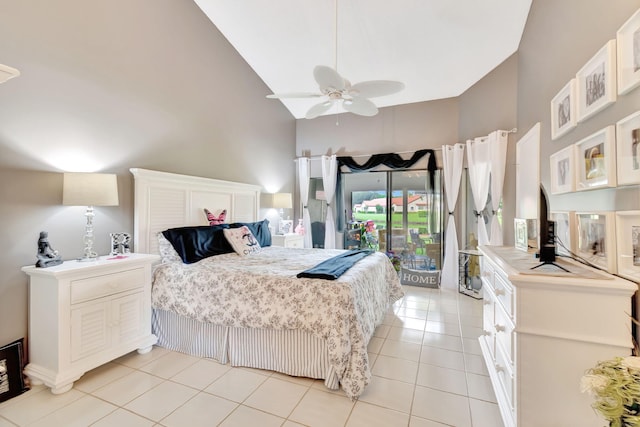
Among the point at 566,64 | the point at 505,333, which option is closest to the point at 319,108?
the point at 566,64

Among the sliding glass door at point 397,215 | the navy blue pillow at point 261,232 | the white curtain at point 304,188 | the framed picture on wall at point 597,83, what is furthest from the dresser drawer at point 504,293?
the white curtain at point 304,188

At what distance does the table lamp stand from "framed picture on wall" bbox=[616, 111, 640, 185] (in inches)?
126

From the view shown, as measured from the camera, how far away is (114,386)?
1993mm

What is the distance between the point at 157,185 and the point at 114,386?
6.00ft

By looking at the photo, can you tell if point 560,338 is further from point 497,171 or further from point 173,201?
point 173,201

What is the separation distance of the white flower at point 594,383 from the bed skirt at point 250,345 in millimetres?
1418

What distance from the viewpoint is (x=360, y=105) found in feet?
9.34

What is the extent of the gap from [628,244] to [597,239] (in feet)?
0.73

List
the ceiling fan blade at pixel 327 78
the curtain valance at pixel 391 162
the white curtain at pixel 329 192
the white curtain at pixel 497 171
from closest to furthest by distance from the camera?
the ceiling fan blade at pixel 327 78 < the white curtain at pixel 497 171 < the curtain valance at pixel 391 162 < the white curtain at pixel 329 192

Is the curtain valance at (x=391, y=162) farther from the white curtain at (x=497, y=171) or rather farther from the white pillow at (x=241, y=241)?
the white pillow at (x=241, y=241)

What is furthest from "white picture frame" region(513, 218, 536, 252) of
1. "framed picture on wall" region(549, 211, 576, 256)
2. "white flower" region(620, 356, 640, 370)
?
"white flower" region(620, 356, 640, 370)

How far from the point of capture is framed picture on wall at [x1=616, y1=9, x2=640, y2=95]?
1173 millimetres

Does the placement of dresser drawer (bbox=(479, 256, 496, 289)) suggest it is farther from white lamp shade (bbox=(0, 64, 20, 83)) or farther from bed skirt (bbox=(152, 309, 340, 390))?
white lamp shade (bbox=(0, 64, 20, 83))

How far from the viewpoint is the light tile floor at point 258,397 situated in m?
1.69
